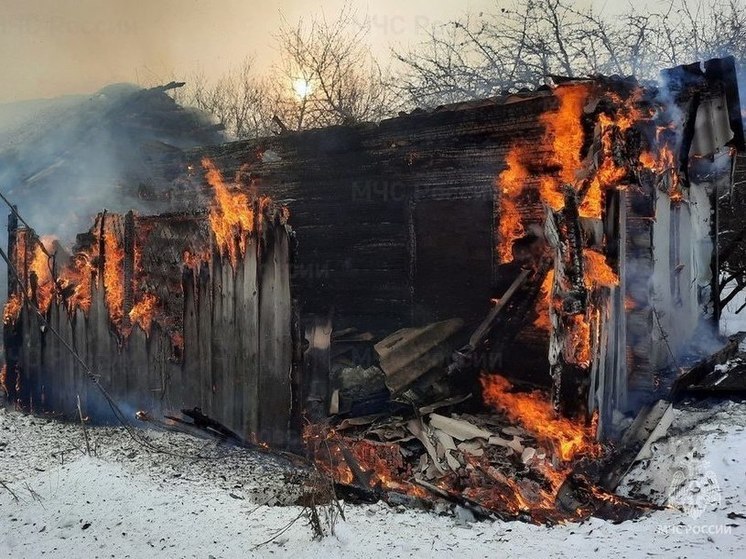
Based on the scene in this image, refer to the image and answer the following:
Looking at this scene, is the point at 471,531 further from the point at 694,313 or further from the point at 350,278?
the point at 694,313

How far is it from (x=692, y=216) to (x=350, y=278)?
768 centimetres

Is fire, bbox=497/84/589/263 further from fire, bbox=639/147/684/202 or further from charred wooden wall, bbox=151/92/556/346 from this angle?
fire, bbox=639/147/684/202

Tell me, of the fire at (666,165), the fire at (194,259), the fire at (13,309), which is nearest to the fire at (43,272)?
the fire at (13,309)

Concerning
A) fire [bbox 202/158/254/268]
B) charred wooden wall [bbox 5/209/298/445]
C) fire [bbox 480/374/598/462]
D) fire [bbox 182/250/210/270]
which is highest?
fire [bbox 202/158/254/268]

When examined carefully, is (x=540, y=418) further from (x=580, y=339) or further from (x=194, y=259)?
(x=194, y=259)

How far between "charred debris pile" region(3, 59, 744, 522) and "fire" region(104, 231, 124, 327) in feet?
0.11

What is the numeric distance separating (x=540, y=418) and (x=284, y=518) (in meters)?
3.33

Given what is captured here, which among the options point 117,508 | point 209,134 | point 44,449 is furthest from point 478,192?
point 209,134

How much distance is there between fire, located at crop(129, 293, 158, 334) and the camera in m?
7.27

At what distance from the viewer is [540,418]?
239 inches

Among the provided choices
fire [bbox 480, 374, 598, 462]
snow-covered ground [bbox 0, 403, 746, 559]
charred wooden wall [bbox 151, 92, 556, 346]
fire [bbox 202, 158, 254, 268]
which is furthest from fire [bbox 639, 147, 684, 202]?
fire [bbox 202, 158, 254, 268]

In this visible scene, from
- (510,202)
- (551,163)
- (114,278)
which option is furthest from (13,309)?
(551,163)

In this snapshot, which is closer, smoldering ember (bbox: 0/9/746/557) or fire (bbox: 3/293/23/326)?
smoldering ember (bbox: 0/9/746/557)

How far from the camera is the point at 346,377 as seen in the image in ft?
23.4
